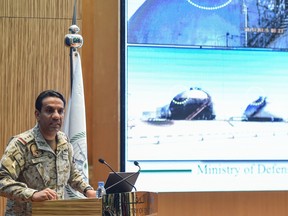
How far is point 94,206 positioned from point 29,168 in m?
0.56

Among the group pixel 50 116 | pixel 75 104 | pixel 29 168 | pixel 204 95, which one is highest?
pixel 204 95

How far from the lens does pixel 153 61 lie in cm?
589

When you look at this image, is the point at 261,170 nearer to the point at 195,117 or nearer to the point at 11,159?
the point at 195,117

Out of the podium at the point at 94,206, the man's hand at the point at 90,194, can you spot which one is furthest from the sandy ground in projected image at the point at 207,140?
the podium at the point at 94,206

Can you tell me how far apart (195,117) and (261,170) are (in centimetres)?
78

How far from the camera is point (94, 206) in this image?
323 cm

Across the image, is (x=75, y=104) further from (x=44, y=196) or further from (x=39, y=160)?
(x=44, y=196)

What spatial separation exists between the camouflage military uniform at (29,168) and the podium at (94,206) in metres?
0.21

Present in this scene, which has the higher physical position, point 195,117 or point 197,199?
point 195,117

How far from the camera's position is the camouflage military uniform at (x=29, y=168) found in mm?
3467

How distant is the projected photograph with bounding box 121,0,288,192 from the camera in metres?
5.83

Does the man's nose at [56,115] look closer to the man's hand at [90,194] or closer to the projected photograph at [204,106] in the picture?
the man's hand at [90,194]

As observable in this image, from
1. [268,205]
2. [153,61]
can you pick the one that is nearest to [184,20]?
[153,61]

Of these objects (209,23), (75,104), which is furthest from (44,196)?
(209,23)
